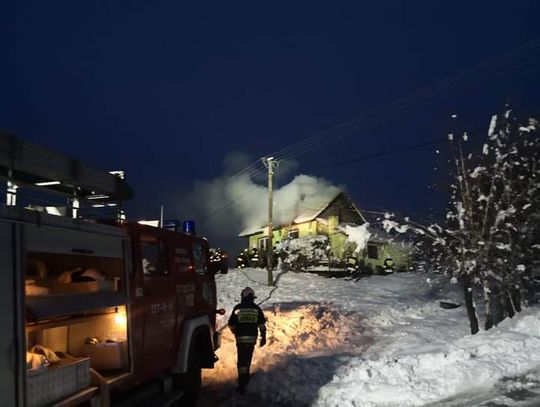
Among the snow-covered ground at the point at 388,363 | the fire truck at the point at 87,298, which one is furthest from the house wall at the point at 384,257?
the fire truck at the point at 87,298

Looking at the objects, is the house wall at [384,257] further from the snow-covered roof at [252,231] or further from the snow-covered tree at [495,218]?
the snow-covered tree at [495,218]

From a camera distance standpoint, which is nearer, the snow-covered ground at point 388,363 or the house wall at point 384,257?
the snow-covered ground at point 388,363

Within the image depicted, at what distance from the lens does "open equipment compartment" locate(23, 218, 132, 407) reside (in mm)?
4402

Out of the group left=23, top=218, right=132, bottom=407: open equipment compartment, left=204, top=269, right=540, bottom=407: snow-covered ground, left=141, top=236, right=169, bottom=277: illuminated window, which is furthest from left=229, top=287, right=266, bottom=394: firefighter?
left=23, top=218, right=132, bottom=407: open equipment compartment

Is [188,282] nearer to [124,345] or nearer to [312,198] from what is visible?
[124,345]

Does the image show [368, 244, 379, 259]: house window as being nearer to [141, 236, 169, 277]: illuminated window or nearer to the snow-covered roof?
the snow-covered roof

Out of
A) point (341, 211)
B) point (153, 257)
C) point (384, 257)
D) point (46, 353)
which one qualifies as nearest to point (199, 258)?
point (153, 257)

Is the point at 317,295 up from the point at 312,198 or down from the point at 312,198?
down

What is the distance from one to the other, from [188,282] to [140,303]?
173cm

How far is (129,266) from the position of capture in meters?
6.08

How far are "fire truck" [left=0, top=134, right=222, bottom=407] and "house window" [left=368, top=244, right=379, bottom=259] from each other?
39283 millimetres

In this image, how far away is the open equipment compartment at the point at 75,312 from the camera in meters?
4.40

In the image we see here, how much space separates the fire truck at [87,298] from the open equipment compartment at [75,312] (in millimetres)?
11

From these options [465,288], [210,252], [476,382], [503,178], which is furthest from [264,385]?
[503,178]
